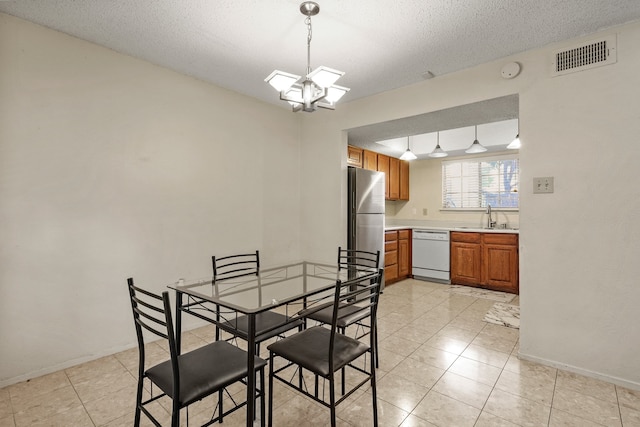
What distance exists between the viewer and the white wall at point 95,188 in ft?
6.70

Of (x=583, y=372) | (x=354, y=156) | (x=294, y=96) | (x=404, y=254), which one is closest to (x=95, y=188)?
(x=294, y=96)

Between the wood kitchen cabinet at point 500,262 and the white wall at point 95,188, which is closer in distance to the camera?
the white wall at point 95,188

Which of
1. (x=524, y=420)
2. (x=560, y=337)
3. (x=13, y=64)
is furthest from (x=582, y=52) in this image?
(x=13, y=64)

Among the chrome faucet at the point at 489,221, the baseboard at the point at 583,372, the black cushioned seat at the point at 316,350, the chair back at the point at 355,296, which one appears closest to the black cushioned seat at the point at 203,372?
the black cushioned seat at the point at 316,350

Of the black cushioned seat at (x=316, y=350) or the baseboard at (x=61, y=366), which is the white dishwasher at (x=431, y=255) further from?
the baseboard at (x=61, y=366)

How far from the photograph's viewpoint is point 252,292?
1.85 meters

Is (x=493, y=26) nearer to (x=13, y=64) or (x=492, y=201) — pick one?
(x=13, y=64)

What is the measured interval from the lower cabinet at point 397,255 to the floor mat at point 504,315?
4.75 ft

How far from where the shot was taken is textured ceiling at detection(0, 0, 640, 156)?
192cm

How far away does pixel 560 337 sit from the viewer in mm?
2270

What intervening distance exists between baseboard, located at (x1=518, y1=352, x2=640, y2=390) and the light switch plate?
130cm

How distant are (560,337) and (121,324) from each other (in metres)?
3.46

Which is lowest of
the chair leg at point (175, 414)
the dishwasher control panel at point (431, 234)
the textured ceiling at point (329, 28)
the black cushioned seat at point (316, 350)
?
the chair leg at point (175, 414)

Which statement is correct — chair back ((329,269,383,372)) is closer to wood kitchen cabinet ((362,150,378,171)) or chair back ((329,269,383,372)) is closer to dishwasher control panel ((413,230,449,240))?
wood kitchen cabinet ((362,150,378,171))
